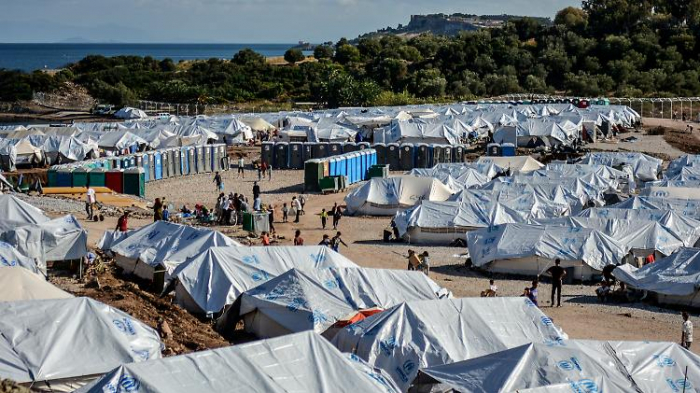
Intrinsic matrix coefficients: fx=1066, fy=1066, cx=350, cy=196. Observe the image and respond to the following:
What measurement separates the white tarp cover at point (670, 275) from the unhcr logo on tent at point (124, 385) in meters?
14.9

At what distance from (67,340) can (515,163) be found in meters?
30.1

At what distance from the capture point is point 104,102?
96.5 metres

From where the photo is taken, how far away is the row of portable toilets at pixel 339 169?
42.8 meters

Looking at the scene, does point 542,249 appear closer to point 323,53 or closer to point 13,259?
point 13,259

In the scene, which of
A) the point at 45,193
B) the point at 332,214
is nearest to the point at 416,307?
the point at 332,214

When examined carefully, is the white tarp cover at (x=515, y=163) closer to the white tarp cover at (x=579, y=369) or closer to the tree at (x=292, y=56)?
the white tarp cover at (x=579, y=369)

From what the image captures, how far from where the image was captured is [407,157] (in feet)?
167

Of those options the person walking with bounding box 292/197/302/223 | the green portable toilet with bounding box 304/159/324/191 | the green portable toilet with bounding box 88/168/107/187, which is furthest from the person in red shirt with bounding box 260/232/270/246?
the green portable toilet with bounding box 88/168/107/187

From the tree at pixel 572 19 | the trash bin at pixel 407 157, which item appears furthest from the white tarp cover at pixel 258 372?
the tree at pixel 572 19

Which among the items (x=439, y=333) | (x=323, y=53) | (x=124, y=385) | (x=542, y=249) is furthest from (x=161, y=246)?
(x=323, y=53)

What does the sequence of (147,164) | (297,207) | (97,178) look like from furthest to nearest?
1. (147,164)
2. (97,178)
3. (297,207)

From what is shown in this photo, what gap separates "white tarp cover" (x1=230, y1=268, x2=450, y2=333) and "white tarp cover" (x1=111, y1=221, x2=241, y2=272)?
164 inches

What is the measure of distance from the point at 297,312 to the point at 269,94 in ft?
271

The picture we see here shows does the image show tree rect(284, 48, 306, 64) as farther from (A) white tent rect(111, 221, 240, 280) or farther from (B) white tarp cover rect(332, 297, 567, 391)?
(B) white tarp cover rect(332, 297, 567, 391)
